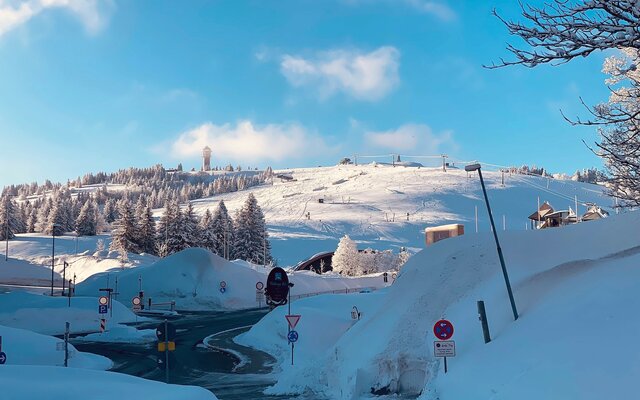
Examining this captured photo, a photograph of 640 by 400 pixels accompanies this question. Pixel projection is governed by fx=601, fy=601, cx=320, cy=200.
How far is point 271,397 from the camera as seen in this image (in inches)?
779

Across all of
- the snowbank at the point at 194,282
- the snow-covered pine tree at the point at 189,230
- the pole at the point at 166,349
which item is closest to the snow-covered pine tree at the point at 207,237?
the snow-covered pine tree at the point at 189,230

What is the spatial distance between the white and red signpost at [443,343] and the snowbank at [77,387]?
5.83 meters

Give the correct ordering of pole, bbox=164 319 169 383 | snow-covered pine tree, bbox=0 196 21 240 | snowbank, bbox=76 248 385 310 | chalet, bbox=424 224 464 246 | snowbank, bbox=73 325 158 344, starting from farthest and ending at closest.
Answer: snow-covered pine tree, bbox=0 196 21 240
snowbank, bbox=76 248 385 310
chalet, bbox=424 224 464 246
snowbank, bbox=73 325 158 344
pole, bbox=164 319 169 383

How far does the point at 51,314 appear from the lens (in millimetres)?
44781

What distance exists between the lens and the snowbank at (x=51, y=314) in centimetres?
4272

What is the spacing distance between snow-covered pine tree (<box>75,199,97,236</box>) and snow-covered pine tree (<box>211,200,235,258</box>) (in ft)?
201

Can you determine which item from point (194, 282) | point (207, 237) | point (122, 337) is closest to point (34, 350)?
point (122, 337)

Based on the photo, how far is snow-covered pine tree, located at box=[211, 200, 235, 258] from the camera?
100750 mm

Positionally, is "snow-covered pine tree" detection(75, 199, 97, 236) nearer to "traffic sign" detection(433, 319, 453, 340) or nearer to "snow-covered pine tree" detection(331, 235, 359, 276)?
"snow-covered pine tree" detection(331, 235, 359, 276)

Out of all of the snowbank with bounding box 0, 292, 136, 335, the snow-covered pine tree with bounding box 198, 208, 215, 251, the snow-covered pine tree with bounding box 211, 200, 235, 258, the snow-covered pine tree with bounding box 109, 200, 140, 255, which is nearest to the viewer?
the snowbank with bounding box 0, 292, 136, 335

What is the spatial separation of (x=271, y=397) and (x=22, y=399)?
13.6 metres

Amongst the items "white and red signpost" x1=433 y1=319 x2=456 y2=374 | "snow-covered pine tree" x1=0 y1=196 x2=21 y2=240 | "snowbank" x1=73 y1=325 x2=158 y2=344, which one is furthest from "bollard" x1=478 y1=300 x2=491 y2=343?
"snow-covered pine tree" x1=0 y1=196 x2=21 y2=240

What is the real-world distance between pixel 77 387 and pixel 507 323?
992 centimetres

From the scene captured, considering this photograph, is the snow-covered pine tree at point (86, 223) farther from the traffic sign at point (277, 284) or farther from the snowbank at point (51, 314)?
the traffic sign at point (277, 284)
